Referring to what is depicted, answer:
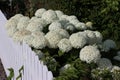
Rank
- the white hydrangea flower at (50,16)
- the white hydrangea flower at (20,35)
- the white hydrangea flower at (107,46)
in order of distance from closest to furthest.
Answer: the white hydrangea flower at (107,46), the white hydrangea flower at (20,35), the white hydrangea flower at (50,16)

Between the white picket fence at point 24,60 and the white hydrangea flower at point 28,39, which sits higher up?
the white hydrangea flower at point 28,39

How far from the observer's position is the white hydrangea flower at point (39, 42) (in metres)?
5.64

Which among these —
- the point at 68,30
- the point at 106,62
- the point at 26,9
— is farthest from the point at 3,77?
the point at 26,9

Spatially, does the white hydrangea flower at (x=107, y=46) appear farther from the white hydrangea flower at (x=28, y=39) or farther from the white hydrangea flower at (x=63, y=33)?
the white hydrangea flower at (x=28, y=39)

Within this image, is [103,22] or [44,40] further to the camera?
[103,22]

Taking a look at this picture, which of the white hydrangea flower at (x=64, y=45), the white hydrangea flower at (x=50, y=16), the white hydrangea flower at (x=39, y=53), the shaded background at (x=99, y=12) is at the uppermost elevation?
the white hydrangea flower at (x=50, y=16)

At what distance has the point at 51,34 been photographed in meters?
5.76

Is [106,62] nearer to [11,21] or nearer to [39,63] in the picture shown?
[39,63]

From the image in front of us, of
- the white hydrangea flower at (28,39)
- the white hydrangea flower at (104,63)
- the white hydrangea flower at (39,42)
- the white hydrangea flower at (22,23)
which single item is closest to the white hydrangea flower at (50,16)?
the white hydrangea flower at (22,23)

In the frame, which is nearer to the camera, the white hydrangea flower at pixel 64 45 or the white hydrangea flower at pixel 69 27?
the white hydrangea flower at pixel 64 45

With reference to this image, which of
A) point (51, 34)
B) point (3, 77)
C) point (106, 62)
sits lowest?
point (3, 77)

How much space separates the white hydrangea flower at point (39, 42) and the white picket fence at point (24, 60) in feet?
0.36

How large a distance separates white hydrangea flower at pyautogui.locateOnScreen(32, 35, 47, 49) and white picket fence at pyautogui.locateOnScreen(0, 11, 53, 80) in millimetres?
111

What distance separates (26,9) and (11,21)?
183 inches
